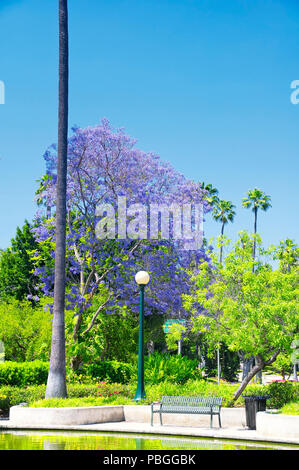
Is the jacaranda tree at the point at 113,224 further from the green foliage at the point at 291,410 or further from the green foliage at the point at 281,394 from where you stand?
the green foliage at the point at 291,410

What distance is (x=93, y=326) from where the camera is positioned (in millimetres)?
26062

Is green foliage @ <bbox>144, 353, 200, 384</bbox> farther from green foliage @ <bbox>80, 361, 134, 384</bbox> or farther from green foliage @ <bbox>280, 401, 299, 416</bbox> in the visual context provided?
green foliage @ <bbox>280, 401, 299, 416</bbox>

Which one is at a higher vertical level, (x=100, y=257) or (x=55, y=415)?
(x=100, y=257)

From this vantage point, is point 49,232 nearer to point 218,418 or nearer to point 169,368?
point 169,368

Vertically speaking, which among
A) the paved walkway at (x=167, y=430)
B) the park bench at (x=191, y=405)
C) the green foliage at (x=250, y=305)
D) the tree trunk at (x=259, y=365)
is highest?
the green foliage at (x=250, y=305)

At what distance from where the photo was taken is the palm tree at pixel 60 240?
18.9 metres

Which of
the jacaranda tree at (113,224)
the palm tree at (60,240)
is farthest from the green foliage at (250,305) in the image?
the jacaranda tree at (113,224)

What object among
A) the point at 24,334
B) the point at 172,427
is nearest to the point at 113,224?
the point at 24,334

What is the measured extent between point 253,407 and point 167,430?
249cm

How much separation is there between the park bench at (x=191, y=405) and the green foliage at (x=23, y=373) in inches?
292

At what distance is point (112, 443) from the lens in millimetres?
13047
